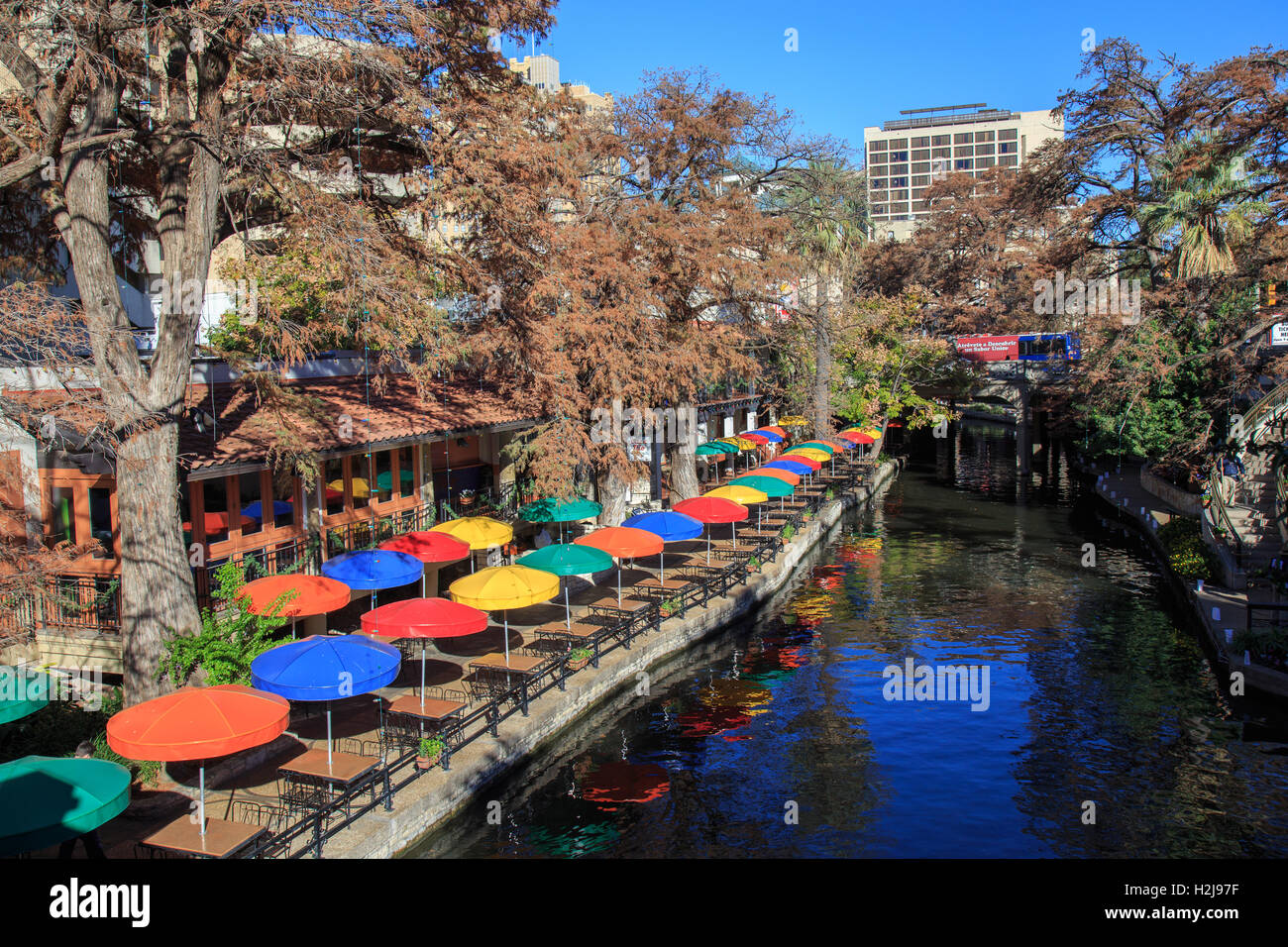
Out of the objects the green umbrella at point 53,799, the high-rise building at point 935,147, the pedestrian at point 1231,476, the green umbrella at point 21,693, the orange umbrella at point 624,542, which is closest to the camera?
the green umbrella at point 53,799

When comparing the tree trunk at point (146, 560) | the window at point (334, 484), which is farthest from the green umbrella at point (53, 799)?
the window at point (334, 484)

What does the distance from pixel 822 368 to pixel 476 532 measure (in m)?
32.0

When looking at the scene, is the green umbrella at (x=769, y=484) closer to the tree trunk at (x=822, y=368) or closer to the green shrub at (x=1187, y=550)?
the green shrub at (x=1187, y=550)

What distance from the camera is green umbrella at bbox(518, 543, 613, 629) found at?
1936 centimetres

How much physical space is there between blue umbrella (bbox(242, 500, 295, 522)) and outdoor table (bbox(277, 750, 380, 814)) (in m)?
6.34

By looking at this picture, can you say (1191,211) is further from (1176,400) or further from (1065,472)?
(1065,472)

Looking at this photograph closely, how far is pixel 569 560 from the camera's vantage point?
19.5 metres

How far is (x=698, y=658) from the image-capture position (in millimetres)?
22281

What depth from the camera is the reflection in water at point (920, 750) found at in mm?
13820

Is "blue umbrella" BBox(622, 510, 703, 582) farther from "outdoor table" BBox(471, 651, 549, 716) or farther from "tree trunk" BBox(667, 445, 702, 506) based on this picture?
"tree trunk" BBox(667, 445, 702, 506)

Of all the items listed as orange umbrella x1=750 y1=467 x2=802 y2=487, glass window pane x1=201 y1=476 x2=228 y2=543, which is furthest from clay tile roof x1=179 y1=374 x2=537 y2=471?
orange umbrella x1=750 y1=467 x2=802 y2=487

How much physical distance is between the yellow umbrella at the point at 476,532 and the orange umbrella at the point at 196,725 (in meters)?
9.22
